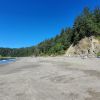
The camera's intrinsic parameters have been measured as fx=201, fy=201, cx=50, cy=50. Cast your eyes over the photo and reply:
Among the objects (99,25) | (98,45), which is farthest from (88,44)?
(99,25)

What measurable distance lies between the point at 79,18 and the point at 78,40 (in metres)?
16.3

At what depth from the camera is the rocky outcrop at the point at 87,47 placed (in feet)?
284

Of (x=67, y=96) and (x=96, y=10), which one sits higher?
(x=96, y=10)

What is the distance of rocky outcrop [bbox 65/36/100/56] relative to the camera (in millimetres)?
86438

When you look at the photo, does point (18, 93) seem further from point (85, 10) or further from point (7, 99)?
point (85, 10)

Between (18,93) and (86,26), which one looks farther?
(86,26)

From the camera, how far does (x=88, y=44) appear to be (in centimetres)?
9300

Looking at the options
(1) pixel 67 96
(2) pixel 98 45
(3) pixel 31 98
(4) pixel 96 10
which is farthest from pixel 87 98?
(4) pixel 96 10

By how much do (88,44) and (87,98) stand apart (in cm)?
8546

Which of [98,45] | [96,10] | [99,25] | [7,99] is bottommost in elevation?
[7,99]

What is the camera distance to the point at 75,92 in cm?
1045

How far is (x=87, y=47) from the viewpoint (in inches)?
3686

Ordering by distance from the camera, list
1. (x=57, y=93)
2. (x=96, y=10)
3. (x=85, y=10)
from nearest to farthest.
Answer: (x=57, y=93)
(x=96, y=10)
(x=85, y=10)

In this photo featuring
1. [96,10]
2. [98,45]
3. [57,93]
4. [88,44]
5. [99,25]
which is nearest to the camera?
[57,93]
